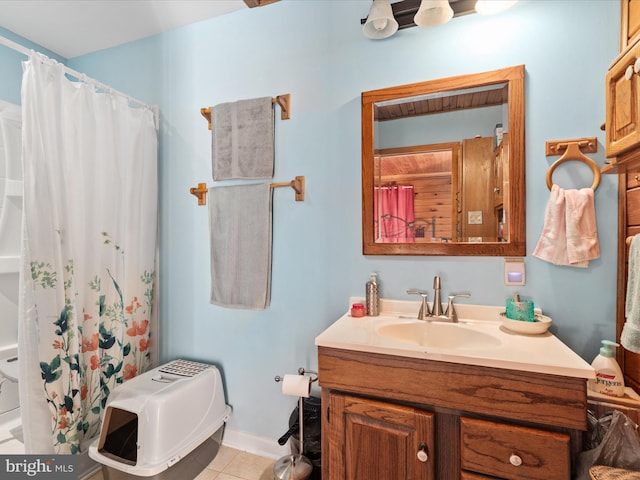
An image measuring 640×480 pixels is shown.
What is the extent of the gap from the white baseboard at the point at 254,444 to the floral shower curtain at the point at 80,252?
68 centimetres

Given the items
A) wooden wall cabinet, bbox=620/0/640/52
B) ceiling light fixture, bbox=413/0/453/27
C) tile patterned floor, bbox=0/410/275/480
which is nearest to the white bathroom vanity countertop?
tile patterned floor, bbox=0/410/275/480

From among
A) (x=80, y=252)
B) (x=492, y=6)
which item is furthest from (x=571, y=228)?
(x=80, y=252)

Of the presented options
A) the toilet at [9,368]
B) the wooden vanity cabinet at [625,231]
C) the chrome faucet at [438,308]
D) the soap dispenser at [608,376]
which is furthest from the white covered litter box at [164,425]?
the wooden vanity cabinet at [625,231]

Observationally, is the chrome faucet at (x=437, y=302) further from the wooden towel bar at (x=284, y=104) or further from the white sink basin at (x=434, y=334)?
the wooden towel bar at (x=284, y=104)

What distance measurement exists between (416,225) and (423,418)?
0.83 meters

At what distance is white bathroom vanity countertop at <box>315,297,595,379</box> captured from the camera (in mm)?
965

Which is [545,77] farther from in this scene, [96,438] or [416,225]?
[96,438]

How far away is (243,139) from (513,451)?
181 cm

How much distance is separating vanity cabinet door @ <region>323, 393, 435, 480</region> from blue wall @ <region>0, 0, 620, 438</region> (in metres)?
0.57

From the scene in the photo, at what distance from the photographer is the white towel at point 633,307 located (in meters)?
0.95

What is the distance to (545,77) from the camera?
1.35m

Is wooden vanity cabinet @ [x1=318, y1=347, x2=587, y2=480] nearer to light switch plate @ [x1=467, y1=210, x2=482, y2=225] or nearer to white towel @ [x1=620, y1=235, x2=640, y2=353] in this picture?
Result: white towel @ [x1=620, y1=235, x2=640, y2=353]

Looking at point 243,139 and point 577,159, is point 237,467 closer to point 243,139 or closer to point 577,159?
point 243,139

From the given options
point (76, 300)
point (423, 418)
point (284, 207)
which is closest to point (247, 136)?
point (284, 207)
